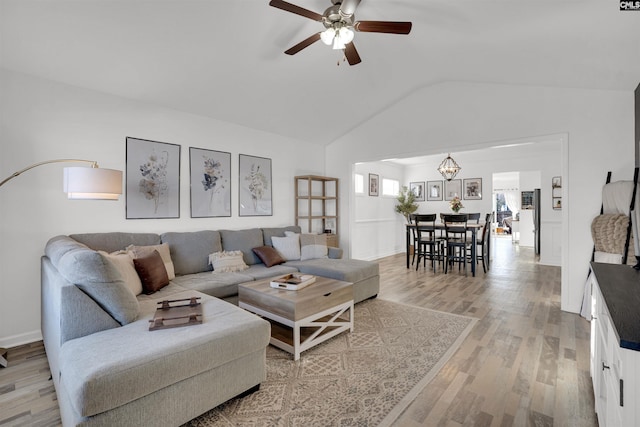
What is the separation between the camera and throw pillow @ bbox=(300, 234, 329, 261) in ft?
14.3

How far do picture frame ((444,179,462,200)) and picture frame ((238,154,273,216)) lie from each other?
523cm

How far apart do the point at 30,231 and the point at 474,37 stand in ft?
15.3

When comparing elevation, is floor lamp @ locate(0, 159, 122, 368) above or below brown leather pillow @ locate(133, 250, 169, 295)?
above

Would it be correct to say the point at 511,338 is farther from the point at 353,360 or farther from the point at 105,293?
the point at 105,293

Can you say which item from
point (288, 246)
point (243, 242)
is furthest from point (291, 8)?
point (288, 246)

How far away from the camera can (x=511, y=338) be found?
2.71 m

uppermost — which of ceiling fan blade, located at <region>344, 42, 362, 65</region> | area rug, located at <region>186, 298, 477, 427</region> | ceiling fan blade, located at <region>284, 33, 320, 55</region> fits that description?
ceiling fan blade, located at <region>284, 33, 320, 55</region>

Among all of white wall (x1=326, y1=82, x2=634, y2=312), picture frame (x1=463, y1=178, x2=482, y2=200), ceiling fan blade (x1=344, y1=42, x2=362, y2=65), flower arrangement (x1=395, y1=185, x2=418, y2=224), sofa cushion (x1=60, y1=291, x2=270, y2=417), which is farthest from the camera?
flower arrangement (x1=395, y1=185, x2=418, y2=224)

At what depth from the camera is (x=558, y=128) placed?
352 centimetres

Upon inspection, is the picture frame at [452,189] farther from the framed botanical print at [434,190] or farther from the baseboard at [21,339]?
the baseboard at [21,339]

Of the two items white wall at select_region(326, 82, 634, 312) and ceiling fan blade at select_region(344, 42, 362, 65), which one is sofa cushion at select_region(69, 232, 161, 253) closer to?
ceiling fan blade at select_region(344, 42, 362, 65)

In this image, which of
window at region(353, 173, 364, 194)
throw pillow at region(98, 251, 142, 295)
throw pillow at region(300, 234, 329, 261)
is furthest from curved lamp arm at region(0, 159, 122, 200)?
window at region(353, 173, 364, 194)

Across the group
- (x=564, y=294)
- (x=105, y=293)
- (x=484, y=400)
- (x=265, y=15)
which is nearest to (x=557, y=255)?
(x=564, y=294)

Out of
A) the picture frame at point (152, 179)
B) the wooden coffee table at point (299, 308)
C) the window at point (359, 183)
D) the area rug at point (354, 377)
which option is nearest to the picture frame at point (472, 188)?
the window at point (359, 183)
